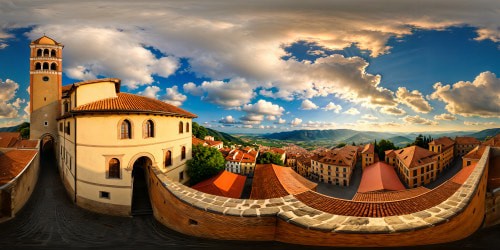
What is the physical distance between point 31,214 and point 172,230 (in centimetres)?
677

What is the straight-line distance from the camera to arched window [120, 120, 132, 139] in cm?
906

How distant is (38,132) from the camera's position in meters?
16.7

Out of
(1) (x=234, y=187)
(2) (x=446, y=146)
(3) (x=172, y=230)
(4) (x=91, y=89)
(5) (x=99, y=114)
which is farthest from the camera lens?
(2) (x=446, y=146)

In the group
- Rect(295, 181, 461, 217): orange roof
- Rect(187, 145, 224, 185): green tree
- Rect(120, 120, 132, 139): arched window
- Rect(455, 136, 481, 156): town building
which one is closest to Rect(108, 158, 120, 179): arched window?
Rect(120, 120, 132, 139): arched window

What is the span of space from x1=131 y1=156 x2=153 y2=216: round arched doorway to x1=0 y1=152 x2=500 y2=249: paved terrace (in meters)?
0.44

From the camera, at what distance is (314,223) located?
359cm

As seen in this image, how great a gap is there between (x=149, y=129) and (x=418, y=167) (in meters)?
33.0

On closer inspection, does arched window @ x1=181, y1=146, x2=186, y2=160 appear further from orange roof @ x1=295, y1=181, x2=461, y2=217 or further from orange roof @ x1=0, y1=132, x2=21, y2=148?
orange roof @ x1=0, y1=132, x2=21, y2=148

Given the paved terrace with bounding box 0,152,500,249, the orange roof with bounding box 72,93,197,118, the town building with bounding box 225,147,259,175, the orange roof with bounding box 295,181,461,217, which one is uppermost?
the orange roof with bounding box 72,93,197,118

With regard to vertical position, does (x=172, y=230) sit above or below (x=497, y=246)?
below

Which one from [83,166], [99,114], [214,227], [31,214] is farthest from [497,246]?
[31,214]

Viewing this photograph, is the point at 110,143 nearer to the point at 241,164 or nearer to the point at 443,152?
the point at 241,164

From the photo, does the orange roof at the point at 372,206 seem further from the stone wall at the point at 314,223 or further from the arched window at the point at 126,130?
the arched window at the point at 126,130

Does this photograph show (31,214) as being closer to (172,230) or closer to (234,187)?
(172,230)
